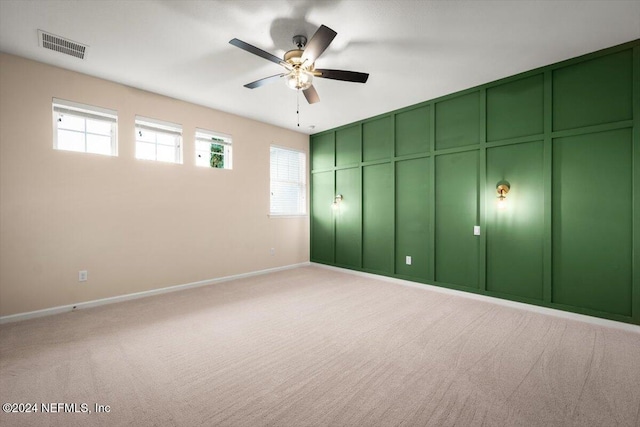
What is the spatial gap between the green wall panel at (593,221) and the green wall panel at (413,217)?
1.59 m

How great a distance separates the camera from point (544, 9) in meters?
2.38

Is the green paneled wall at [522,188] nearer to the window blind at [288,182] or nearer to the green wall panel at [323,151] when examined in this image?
the green wall panel at [323,151]

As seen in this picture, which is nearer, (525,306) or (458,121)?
(525,306)

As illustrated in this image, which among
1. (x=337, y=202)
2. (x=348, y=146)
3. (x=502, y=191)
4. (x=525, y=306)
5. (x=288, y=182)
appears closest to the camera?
(x=525, y=306)

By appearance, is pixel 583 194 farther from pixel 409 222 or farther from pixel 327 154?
pixel 327 154

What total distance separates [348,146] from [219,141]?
2.43 metres

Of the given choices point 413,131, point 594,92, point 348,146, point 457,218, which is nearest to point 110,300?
point 348,146

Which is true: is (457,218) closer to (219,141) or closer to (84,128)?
(219,141)

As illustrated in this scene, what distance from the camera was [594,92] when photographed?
3094 millimetres

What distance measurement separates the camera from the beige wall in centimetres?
312

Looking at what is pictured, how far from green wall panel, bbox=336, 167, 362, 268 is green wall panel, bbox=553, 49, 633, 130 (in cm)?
305

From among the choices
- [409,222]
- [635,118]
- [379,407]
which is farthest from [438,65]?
[379,407]

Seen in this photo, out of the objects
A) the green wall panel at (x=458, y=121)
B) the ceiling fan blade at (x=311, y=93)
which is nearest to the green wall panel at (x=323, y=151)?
the green wall panel at (x=458, y=121)

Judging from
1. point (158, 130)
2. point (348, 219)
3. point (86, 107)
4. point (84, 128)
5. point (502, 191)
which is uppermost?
point (86, 107)
